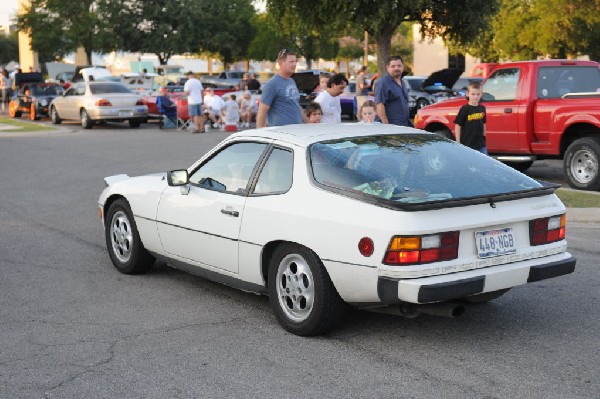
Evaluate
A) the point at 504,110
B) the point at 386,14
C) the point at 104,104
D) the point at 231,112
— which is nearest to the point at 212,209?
the point at 504,110

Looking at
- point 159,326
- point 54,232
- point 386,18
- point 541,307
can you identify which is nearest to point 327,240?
point 159,326

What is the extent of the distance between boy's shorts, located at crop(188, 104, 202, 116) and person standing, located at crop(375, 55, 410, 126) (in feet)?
53.0

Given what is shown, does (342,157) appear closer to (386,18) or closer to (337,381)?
(337,381)

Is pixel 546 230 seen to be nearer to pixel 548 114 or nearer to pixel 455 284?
pixel 455 284

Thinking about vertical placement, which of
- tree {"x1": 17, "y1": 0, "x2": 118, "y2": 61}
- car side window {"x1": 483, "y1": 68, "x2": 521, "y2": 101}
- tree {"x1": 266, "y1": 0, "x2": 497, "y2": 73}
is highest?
tree {"x1": 17, "y1": 0, "x2": 118, "y2": 61}

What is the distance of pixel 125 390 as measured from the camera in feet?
16.4

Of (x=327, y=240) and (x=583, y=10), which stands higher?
(x=583, y=10)

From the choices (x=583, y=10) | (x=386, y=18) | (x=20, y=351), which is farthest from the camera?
(x=583, y=10)

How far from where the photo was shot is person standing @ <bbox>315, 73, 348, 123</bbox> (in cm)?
1180

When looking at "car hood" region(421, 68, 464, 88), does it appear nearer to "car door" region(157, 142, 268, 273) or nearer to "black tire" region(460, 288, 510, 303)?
"car door" region(157, 142, 268, 273)

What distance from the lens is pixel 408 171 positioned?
612 cm

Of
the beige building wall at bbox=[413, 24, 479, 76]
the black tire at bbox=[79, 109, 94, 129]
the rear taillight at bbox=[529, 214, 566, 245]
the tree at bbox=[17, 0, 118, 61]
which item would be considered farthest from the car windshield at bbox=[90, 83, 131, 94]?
the beige building wall at bbox=[413, 24, 479, 76]

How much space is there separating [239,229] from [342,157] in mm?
916

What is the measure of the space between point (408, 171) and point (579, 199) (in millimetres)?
6325
